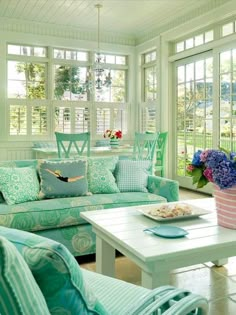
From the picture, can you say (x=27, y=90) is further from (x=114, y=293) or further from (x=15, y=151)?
(x=114, y=293)

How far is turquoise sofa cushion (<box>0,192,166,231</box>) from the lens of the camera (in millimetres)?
2543

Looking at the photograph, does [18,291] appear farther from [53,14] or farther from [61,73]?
[61,73]

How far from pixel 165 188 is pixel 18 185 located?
4.28ft

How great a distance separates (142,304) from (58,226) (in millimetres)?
1711

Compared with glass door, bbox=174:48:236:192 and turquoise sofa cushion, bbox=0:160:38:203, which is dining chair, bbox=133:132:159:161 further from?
turquoise sofa cushion, bbox=0:160:38:203

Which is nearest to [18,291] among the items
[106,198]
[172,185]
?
[106,198]

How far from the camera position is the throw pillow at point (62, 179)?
295 centimetres

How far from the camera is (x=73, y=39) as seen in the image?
6617 mm

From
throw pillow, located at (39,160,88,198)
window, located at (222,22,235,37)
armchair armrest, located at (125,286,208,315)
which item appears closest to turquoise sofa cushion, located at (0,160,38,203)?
throw pillow, located at (39,160,88,198)

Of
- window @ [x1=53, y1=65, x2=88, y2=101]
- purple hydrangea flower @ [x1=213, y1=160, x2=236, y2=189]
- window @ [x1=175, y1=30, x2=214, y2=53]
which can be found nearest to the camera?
purple hydrangea flower @ [x1=213, y1=160, x2=236, y2=189]

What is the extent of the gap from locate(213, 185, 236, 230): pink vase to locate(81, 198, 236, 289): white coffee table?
51 millimetres

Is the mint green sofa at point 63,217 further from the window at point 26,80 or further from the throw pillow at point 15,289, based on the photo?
the window at point 26,80

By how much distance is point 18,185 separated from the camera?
9.26ft

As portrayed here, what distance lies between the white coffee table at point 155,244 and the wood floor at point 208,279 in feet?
1.43
